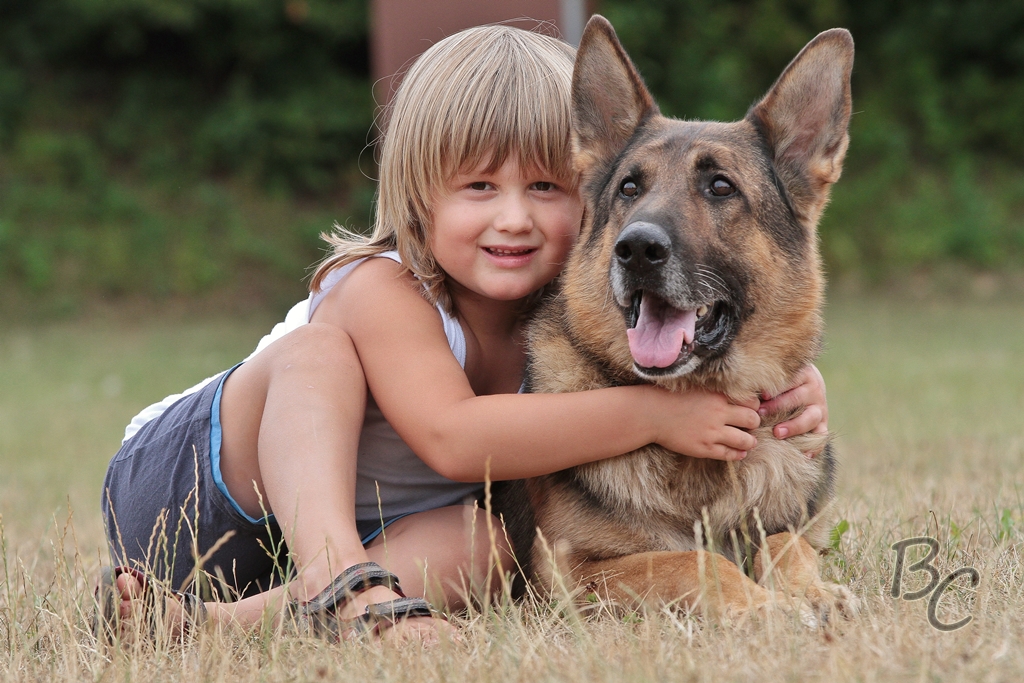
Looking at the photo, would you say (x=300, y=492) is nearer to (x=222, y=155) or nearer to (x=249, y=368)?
(x=249, y=368)

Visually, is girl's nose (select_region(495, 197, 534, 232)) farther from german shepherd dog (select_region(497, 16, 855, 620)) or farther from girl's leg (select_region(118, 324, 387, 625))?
girl's leg (select_region(118, 324, 387, 625))

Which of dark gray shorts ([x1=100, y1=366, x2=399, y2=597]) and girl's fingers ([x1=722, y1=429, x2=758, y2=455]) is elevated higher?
girl's fingers ([x1=722, y1=429, x2=758, y2=455])

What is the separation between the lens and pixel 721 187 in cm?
314

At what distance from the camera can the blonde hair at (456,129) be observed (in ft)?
10.7

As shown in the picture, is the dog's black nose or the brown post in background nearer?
the dog's black nose

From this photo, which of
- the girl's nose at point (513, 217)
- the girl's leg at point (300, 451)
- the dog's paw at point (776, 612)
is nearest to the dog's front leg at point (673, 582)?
the dog's paw at point (776, 612)

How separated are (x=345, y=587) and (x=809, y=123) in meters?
1.95

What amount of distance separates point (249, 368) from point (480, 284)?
2.44 ft

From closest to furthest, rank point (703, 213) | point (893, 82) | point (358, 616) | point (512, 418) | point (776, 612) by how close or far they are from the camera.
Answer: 1. point (776, 612)
2. point (358, 616)
3. point (512, 418)
4. point (703, 213)
5. point (893, 82)

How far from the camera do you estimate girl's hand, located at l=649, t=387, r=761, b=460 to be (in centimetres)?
296

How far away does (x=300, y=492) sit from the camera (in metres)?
2.78

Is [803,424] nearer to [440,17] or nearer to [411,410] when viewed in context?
[411,410]

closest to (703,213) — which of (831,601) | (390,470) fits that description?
(831,601)

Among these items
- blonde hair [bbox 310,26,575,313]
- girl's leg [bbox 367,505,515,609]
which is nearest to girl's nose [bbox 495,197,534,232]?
blonde hair [bbox 310,26,575,313]
